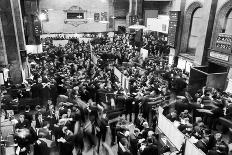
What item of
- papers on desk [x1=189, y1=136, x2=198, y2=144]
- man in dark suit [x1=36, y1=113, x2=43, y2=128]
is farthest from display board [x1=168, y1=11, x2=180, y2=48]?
man in dark suit [x1=36, y1=113, x2=43, y2=128]

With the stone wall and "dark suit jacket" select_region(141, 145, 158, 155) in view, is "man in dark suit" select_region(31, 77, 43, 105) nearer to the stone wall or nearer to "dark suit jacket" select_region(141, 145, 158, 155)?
"dark suit jacket" select_region(141, 145, 158, 155)

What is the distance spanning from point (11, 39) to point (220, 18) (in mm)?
10646

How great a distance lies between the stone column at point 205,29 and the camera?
12.0 metres

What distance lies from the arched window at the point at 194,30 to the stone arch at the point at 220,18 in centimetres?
193

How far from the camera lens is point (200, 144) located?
19.4ft

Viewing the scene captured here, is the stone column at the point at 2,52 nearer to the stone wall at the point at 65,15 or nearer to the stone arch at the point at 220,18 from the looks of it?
the stone arch at the point at 220,18

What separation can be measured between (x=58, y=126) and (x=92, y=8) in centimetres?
2332

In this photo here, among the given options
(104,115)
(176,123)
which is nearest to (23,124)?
(104,115)

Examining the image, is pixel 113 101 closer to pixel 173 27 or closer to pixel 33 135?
pixel 33 135

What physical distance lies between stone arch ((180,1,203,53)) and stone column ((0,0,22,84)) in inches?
394

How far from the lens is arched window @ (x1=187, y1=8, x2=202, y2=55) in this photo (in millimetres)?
14003

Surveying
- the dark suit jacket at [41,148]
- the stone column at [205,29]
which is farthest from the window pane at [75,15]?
the dark suit jacket at [41,148]

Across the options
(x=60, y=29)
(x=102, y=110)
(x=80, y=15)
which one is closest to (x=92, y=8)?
(x=80, y=15)

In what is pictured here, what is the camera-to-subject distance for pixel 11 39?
11539 millimetres
